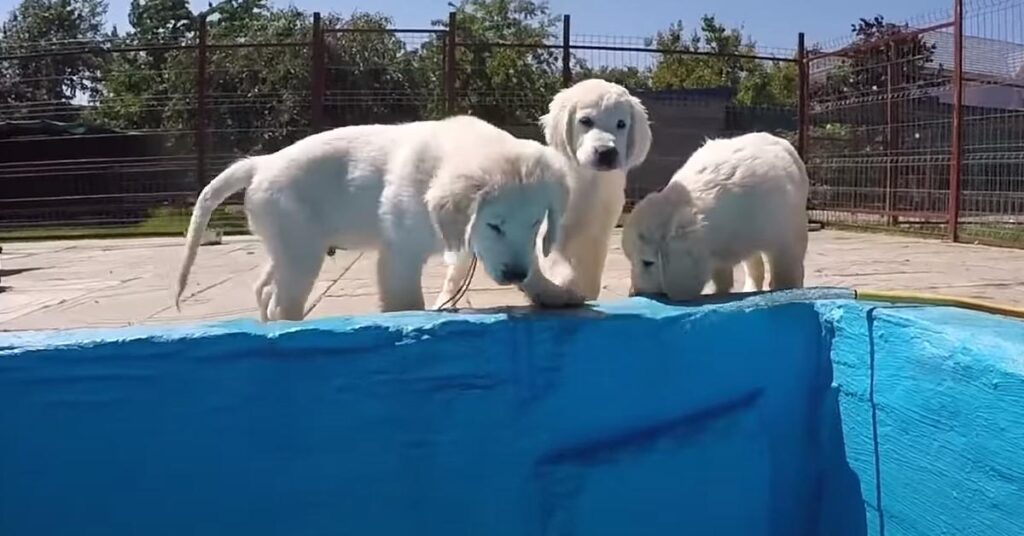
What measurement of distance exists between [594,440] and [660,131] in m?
12.1

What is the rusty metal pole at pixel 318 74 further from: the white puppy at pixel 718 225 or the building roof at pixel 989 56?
the white puppy at pixel 718 225

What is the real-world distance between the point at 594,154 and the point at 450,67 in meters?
8.70

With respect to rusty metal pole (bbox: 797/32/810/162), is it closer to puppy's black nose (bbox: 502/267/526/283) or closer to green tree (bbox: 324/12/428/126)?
green tree (bbox: 324/12/428/126)

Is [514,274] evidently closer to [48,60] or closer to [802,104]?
[802,104]

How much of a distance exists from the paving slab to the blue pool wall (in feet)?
3.15

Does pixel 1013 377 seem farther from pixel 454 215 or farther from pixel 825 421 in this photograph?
pixel 454 215

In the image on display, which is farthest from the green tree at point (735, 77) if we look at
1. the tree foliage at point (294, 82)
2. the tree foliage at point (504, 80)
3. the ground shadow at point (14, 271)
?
the ground shadow at point (14, 271)

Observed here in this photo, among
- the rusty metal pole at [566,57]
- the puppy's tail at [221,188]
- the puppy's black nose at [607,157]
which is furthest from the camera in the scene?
the rusty metal pole at [566,57]

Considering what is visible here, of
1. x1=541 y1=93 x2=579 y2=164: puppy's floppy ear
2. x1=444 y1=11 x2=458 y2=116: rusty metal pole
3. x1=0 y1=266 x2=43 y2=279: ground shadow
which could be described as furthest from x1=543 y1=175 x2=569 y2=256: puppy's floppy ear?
x1=444 y1=11 x2=458 y2=116: rusty metal pole

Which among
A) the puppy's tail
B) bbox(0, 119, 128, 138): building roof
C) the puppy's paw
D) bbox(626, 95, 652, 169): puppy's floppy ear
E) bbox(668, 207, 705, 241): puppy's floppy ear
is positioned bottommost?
the puppy's paw

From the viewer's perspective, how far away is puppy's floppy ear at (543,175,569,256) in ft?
8.51

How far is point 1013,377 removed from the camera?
1567 millimetres

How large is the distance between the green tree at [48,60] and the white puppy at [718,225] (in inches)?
395

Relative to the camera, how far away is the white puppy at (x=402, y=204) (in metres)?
2.48
